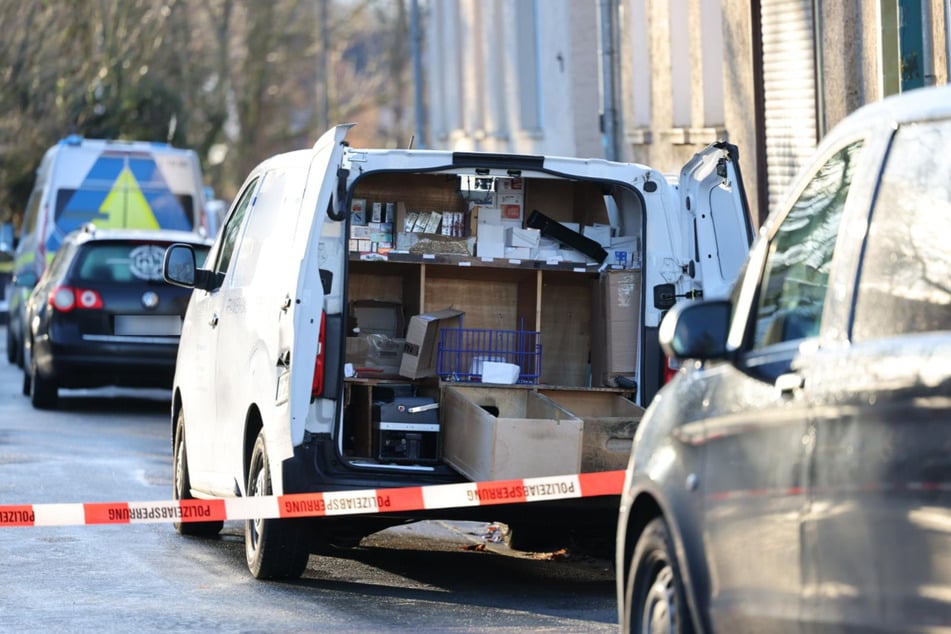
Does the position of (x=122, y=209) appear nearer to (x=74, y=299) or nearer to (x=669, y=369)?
(x=74, y=299)

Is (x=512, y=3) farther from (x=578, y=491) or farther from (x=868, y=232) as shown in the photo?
(x=868, y=232)

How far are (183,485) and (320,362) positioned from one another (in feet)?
9.49

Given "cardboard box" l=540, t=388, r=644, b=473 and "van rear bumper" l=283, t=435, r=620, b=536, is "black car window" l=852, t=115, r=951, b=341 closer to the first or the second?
"van rear bumper" l=283, t=435, r=620, b=536

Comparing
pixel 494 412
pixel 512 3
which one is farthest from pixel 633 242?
pixel 512 3

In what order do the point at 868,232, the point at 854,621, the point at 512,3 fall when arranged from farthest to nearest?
the point at 512,3 → the point at 868,232 → the point at 854,621

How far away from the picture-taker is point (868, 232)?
4.80 metres

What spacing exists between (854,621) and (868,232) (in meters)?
0.92

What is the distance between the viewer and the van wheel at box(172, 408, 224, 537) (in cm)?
1079

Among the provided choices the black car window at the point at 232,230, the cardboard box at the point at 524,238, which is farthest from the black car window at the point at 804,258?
the black car window at the point at 232,230

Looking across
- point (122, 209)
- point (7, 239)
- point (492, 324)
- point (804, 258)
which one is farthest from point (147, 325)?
point (804, 258)

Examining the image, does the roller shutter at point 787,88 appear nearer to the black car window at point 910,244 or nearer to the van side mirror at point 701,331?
the van side mirror at point 701,331

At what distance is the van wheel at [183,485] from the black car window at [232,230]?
40.6 inches

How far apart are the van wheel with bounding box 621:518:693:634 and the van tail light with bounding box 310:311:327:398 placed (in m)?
2.74

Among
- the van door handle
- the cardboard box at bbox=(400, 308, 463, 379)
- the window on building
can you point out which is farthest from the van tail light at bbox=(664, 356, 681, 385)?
the window on building
